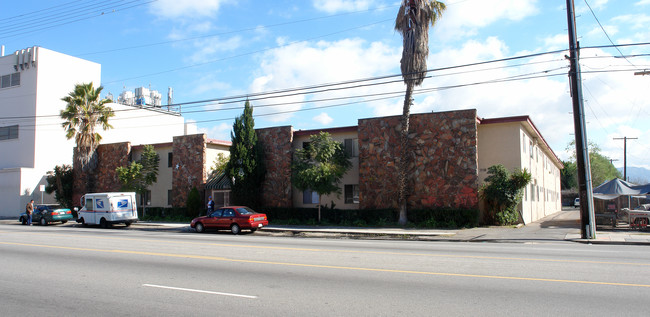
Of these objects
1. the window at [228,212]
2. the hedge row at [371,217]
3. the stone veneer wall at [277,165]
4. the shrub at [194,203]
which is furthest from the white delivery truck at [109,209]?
the window at [228,212]

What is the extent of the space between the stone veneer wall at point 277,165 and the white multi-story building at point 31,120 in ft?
55.7

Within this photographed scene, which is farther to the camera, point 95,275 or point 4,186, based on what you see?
point 4,186

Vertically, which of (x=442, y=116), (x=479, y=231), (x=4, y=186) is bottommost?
(x=479, y=231)

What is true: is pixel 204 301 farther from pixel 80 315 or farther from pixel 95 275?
pixel 95 275

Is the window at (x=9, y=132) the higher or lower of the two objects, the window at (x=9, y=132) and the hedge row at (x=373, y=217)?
the higher

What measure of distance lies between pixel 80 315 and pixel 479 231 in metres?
18.4

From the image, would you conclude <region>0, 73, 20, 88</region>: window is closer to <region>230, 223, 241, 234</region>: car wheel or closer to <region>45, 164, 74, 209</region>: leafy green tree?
<region>45, 164, 74, 209</region>: leafy green tree

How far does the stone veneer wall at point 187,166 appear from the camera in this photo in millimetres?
32312

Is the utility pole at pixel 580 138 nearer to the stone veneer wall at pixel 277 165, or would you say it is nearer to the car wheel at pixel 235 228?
the car wheel at pixel 235 228

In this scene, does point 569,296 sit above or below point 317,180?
below

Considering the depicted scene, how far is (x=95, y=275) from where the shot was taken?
10016 millimetres

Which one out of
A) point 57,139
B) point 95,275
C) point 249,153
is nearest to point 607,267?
point 95,275

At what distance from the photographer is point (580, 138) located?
60.2 feet

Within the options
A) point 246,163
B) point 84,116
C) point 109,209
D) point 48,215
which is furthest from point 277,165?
point 84,116
